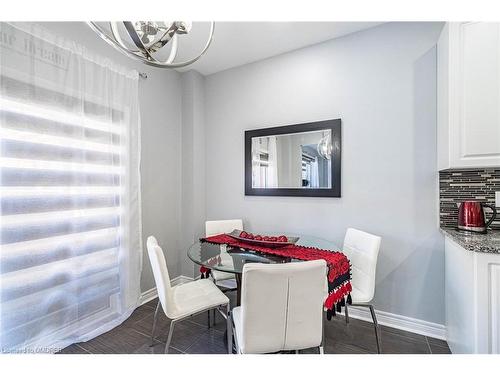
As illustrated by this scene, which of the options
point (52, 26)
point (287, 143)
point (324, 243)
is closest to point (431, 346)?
point (324, 243)

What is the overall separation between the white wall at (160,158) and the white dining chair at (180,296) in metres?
1.00

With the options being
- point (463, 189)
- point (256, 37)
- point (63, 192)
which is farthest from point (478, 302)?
point (63, 192)

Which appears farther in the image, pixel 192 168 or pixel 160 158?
pixel 192 168

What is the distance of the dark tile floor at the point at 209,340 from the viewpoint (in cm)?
166

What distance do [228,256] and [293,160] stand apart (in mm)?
1274

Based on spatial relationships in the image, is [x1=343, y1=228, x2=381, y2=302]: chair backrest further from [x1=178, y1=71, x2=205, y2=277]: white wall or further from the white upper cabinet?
[x1=178, y1=71, x2=205, y2=277]: white wall

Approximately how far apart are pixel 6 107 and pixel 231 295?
2.42 metres

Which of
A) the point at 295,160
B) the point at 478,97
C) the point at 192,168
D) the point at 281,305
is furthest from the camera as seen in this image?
the point at 192,168

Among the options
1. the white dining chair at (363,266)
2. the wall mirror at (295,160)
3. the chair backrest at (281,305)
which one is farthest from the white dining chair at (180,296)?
the wall mirror at (295,160)

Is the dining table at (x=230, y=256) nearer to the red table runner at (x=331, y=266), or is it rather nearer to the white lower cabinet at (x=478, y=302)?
the red table runner at (x=331, y=266)

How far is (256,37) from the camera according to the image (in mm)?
2188

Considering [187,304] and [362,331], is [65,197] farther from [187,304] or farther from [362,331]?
[362,331]

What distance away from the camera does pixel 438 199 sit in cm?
180

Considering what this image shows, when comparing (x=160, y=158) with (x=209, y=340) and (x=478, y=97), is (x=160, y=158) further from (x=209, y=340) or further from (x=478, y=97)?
(x=478, y=97)
